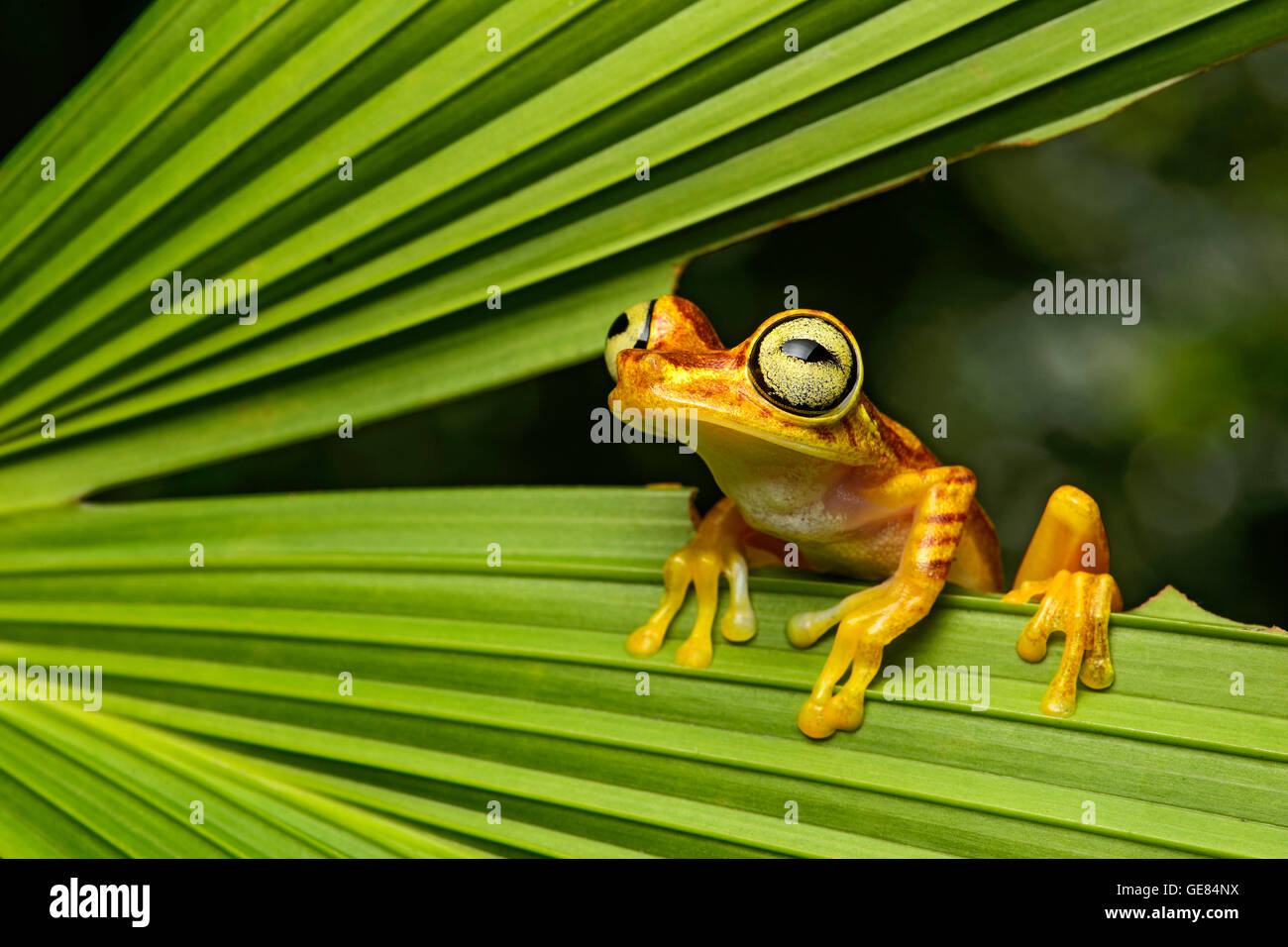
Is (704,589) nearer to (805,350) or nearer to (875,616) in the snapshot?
(875,616)

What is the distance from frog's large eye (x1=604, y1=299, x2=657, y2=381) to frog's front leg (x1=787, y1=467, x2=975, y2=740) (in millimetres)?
518

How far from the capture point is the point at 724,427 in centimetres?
140

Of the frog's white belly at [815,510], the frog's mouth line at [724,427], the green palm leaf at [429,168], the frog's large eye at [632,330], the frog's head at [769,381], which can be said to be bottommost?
the frog's white belly at [815,510]

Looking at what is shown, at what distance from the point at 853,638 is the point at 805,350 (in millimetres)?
447

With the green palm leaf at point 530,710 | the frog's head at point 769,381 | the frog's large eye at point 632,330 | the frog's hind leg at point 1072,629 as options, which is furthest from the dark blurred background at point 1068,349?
the frog's hind leg at point 1072,629

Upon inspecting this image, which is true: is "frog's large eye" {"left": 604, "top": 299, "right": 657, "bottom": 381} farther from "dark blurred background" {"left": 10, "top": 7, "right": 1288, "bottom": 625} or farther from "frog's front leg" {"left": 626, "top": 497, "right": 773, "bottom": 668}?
"dark blurred background" {"left": 10, "top": 7, "right": 1288, "bottom": 625}

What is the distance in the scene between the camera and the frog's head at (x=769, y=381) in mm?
1368

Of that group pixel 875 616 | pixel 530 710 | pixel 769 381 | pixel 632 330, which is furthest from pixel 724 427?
pixel 530 710

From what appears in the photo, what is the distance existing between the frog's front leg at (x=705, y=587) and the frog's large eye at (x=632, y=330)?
0.34 m

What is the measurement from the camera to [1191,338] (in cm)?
292

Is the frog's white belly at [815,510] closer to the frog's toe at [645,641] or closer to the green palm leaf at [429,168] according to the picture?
the frog's toe at [645,641]

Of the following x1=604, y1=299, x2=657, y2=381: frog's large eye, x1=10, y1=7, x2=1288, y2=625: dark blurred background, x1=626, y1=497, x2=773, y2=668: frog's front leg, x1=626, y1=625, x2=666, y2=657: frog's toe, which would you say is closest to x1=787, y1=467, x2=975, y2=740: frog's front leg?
x1=626, y1=497, x2=773, y2=668: frog's front leg

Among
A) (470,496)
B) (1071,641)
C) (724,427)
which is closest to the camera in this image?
(1071,641)

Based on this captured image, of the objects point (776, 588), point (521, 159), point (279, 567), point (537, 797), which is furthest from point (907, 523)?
point (279, 567)
